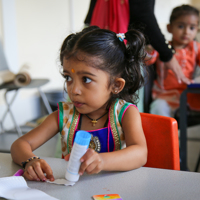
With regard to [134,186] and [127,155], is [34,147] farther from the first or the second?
[134,186]

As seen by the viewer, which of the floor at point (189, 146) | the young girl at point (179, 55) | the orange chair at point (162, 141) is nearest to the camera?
the orange chair at point (162, 141)

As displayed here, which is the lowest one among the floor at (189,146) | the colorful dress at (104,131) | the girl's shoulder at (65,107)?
the floor at (189,146)

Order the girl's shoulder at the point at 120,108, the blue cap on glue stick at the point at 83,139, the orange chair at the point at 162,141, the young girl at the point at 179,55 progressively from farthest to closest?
1. the young girl at the point at 179,55
2. the girl's shoulder at the point at 120,108
3. the orange chair at the point at 162,141
4. the blue cap on glue stick at the point at 83,139

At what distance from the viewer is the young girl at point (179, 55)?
210 centimetres

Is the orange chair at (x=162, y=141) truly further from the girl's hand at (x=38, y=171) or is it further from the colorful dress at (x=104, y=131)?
the girl's hand at (x=38, y=171)

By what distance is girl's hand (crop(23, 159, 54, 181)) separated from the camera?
60cm

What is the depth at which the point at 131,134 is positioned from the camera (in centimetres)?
83

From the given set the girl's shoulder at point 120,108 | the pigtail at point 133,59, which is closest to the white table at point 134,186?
the girl's shoulder at point 120,108

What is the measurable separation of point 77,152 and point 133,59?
0.57 m

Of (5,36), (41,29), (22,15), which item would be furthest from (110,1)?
(41,29)

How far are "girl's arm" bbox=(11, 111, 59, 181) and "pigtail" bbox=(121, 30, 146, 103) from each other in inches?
11.9

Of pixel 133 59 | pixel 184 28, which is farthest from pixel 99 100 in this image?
pixel 184 28

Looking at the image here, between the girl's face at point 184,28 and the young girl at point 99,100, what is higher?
the girl's face at point 184,28

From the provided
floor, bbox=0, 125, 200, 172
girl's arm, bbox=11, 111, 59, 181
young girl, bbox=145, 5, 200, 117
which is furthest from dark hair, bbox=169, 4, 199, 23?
girl's arm, bbox=11, 111, 59, 181
